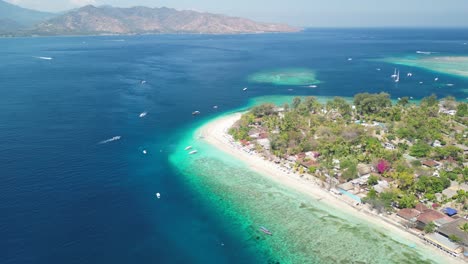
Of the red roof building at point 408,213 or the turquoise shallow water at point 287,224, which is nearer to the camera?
the turquoise shallow water at point 287,224

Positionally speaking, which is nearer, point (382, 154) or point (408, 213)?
point (408, 213)

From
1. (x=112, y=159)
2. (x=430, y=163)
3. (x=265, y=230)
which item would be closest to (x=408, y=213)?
(x=430, y=163)

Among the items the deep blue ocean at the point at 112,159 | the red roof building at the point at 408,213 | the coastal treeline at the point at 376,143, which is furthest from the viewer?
the coastal treeline at the point at 376,143

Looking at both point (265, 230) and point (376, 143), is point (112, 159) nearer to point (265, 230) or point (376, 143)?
point (265, 230)

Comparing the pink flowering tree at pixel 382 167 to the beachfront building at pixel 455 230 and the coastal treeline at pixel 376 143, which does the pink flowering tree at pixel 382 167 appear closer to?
the coastal treeline at pixel 376 143

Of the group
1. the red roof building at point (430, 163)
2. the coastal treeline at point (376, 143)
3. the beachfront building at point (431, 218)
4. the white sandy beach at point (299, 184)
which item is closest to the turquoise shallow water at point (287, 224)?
the white sandy beach at point (299, 184)

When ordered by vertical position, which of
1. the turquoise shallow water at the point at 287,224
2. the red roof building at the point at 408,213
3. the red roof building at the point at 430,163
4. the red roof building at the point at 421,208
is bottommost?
the turquoise shallow water at the point at 287,224

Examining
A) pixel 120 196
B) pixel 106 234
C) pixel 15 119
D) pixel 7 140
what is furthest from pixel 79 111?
pixel 106 234
